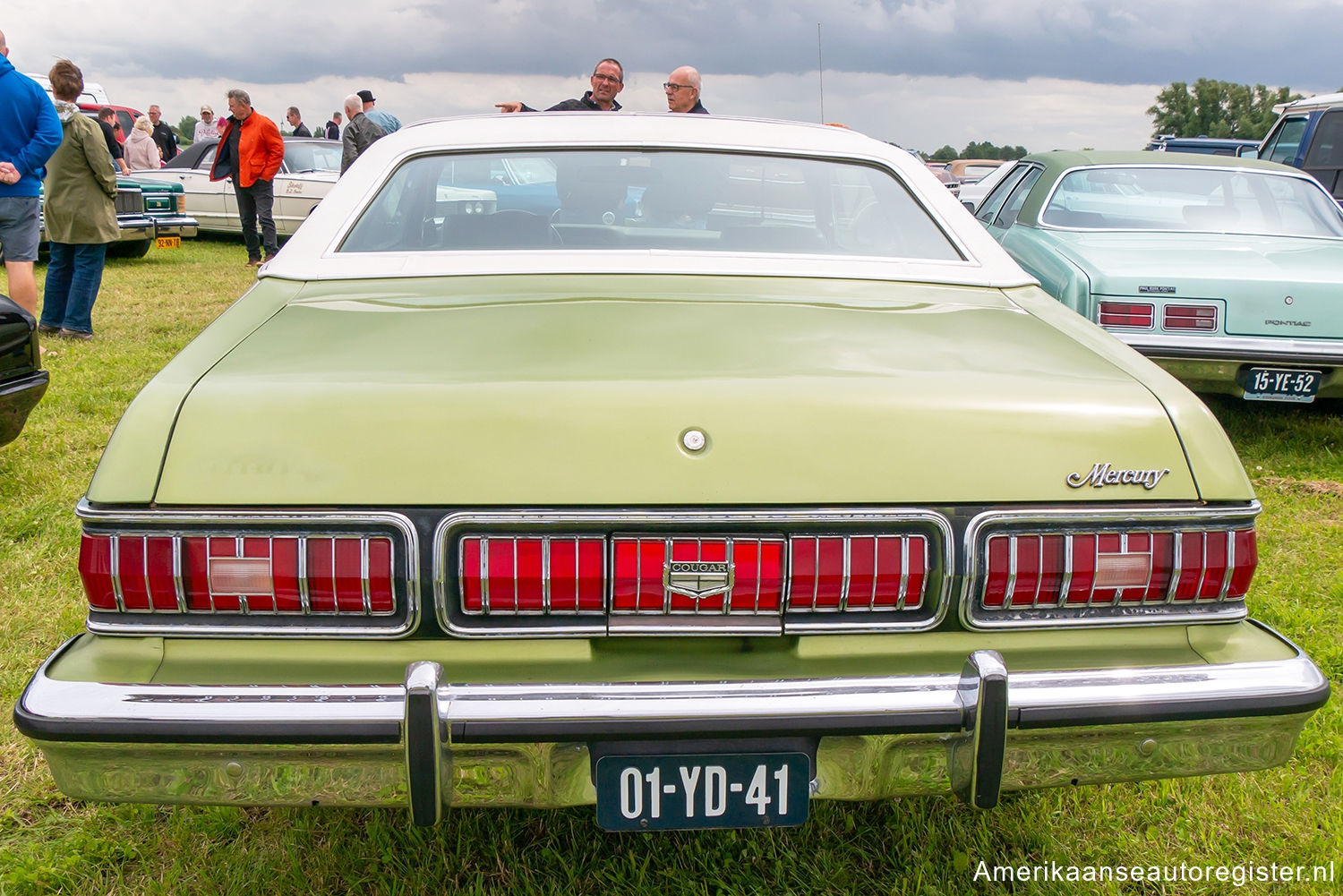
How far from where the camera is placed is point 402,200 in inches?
106

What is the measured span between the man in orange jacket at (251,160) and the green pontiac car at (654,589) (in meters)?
9.88

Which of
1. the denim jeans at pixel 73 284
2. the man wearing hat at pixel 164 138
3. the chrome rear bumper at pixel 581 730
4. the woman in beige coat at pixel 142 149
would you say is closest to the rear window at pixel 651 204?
the chrome rear bumper at pixel 581 730

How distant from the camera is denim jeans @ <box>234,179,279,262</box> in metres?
10.8

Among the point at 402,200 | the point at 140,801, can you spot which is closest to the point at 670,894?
the point at 140,801

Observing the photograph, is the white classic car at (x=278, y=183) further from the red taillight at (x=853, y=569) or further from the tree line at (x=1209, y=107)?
the tree line at (x=1209, y=107)

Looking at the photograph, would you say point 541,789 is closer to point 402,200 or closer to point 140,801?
point 140,801

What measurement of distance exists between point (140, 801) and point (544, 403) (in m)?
0.91

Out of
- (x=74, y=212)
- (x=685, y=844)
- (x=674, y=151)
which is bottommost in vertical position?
(x=685, y=844)

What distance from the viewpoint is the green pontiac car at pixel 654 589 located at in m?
1.53

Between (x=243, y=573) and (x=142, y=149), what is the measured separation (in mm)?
16971

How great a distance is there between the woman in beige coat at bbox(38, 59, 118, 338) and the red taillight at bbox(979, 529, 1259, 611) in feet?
23.7

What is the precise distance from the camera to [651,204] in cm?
270

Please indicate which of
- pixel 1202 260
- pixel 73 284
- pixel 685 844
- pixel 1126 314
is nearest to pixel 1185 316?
pixel 1126 314

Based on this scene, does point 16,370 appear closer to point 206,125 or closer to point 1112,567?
point 1112,567
